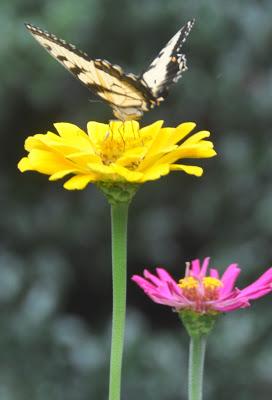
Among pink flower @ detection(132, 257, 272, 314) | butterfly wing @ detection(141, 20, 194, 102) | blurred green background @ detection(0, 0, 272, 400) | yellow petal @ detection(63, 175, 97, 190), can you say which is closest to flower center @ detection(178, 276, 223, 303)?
pink flower @ detection(132, 257, 272, 314)

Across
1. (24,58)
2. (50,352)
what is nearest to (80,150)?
(50,352)

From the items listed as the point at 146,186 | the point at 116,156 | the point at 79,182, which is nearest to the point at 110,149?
the point at 116,156

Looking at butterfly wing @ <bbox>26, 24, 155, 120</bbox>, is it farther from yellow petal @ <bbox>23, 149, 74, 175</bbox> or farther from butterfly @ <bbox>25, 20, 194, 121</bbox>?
yellow petal @ <bbox>23, 149, 74, 175</bbox>

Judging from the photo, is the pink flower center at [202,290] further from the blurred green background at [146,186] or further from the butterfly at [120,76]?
the blurred green background at [146,186]

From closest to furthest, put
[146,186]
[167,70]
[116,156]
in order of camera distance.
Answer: [116,156]
[167,70]
[146,186]

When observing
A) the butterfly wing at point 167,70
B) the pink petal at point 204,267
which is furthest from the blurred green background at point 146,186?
the pink petal at point 204,267

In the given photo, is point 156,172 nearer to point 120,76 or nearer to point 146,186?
point 120,76
